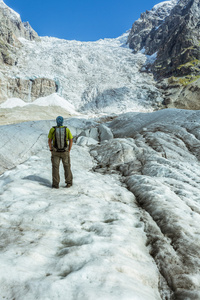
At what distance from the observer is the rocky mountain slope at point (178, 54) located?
8231 centimetres

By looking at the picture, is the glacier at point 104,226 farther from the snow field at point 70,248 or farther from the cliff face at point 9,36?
the cliff face at point 9,36

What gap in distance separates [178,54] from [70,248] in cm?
12748

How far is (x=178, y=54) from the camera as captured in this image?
10756 centimetres

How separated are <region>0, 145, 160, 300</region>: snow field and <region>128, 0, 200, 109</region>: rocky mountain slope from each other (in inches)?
3217

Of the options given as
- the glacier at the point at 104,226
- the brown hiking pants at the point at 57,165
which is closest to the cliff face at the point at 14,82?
the glacier at the point at 104,226

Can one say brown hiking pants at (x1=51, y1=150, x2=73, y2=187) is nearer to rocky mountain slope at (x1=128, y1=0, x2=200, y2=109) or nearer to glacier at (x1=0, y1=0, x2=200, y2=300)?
glacier at (x1=0, y1=0, x2=200, y2=300)

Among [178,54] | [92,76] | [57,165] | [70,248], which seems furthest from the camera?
[178,54]

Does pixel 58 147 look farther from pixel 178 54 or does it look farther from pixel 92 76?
pixel 178 54

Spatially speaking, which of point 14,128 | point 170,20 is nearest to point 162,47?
point 170,20

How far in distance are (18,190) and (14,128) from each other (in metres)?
14.3

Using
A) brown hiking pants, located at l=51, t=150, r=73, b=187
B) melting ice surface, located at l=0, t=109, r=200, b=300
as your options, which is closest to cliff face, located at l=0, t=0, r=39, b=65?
melting ice surface, located at l=0, t=109, r=200, b=300

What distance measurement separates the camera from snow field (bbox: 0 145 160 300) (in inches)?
118

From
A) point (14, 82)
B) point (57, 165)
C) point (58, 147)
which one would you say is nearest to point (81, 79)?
point (14, 82)

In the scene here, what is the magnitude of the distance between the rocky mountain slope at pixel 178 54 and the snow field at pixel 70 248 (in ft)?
268
